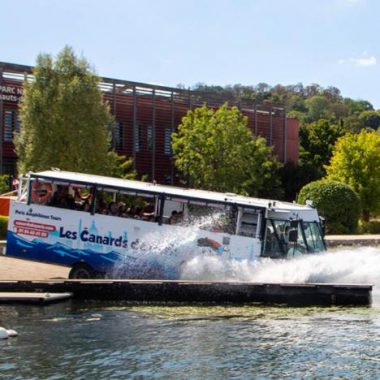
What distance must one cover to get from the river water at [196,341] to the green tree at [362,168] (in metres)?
35.0

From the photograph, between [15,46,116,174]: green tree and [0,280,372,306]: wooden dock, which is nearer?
→ [0,280,372,306]: wooden dock

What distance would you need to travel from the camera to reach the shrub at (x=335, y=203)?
4816cm

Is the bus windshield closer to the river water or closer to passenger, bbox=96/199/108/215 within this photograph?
the river water

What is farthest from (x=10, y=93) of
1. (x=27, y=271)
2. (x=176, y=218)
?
(x=176, y=218)

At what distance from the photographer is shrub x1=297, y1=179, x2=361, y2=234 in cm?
4816

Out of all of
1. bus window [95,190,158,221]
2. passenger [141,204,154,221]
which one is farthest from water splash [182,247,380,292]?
bus window [95,190,158,221]

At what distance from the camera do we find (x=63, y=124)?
40.8 m

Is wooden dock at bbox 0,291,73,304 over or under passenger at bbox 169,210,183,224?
under

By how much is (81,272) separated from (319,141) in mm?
63675

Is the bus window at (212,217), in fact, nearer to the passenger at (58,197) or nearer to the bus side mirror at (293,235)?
the bus side mirror at (293,235)

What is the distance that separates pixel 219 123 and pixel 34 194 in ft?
102

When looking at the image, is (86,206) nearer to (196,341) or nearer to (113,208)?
(113,208)

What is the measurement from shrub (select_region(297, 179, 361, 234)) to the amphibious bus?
2536 cm

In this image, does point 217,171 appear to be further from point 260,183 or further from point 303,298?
point 303,298
